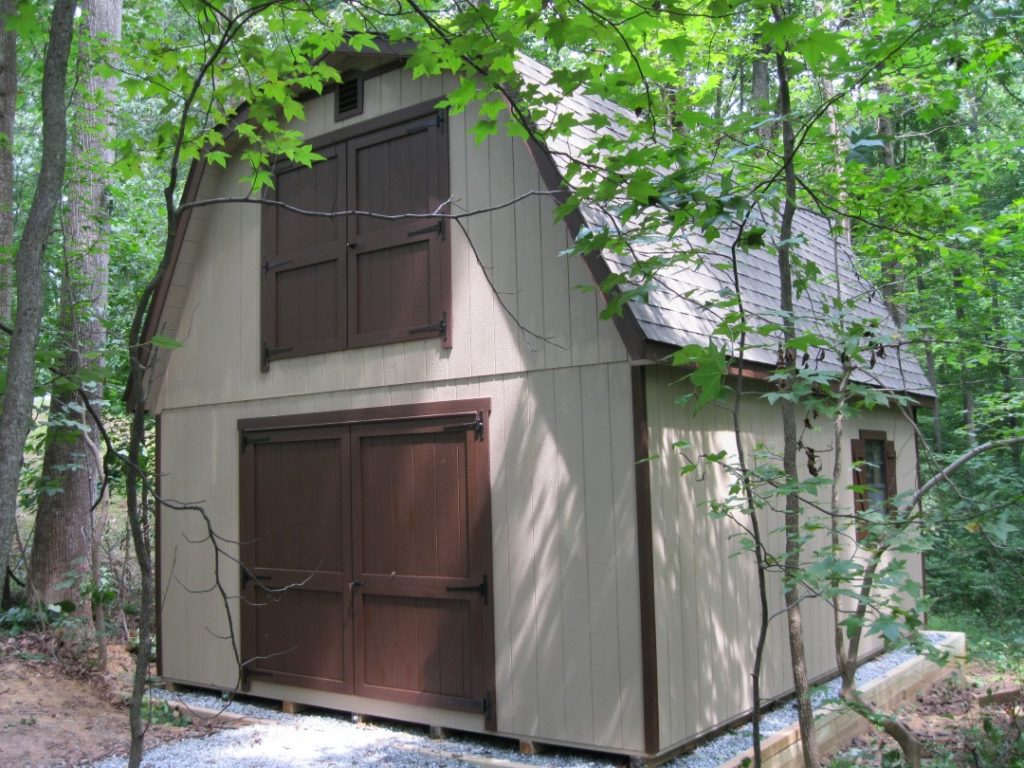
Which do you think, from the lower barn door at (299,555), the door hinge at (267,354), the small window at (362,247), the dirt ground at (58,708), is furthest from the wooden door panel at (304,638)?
the small window at (362,247)

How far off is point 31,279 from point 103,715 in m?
6.08

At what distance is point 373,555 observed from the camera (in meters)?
6.73

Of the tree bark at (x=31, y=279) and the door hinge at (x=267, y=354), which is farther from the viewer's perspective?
the door hinge at (x=267, y=354)

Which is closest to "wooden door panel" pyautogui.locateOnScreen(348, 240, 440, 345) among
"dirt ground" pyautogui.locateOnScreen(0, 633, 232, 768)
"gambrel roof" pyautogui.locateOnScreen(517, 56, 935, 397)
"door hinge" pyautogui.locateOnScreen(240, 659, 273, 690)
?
"gambrel roof" pyautogui.locateOnScreen(517, 56, 935, 397)

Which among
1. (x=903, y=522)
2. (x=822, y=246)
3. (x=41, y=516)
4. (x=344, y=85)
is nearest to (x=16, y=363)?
(x=903, y=522)

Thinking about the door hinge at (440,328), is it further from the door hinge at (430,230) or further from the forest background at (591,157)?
the forest background at (591,157)

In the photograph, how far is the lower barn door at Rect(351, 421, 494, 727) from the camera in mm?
6188

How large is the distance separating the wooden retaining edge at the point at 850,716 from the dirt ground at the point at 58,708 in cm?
389

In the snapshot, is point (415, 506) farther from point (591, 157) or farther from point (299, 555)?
point (591, 157)

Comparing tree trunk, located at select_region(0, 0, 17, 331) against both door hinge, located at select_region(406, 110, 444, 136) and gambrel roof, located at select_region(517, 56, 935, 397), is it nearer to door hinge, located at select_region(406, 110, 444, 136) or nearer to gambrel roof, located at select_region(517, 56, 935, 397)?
door hinge, located at select_region(406, 110, 444, 136)

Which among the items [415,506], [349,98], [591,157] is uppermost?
[349,98]

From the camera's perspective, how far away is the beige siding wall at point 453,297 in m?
6.03

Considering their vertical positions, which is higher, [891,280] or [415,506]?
[891,280]

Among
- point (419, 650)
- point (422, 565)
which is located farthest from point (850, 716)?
point (422, 565)
